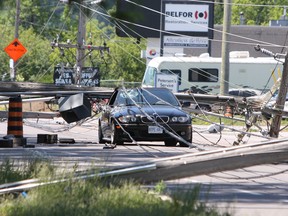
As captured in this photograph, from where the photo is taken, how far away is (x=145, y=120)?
21.3 m

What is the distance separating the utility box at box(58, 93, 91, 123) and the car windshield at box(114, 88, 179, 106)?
68.1 inches

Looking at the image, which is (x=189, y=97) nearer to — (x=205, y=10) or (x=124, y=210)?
(x=124, y=210)

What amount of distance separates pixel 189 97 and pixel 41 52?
123 ft

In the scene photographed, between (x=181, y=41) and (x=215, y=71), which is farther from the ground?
(x=181, y=41)

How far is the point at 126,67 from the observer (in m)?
57.8

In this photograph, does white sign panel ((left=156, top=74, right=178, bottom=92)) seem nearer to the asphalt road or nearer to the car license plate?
the asphalt road

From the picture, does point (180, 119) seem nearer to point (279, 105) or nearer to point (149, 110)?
point (149, 110)

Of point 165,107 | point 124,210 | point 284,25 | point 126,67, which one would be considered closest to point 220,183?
point 124,210

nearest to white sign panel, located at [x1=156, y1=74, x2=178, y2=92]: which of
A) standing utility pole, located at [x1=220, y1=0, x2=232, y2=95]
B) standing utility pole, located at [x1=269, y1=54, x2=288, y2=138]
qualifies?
standing utility pole, located at [x1=220, y1=0, x2=232, y2=95]

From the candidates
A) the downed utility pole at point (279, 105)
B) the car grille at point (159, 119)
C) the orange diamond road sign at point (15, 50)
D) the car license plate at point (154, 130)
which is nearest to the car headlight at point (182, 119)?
the car grille at point (159, 119)

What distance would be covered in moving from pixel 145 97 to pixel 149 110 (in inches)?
46.3

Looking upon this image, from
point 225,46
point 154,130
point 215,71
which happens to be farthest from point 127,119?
point 215,71

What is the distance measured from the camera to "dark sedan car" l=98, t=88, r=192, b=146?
21.2 meters

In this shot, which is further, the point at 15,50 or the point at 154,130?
the point at 15,50
